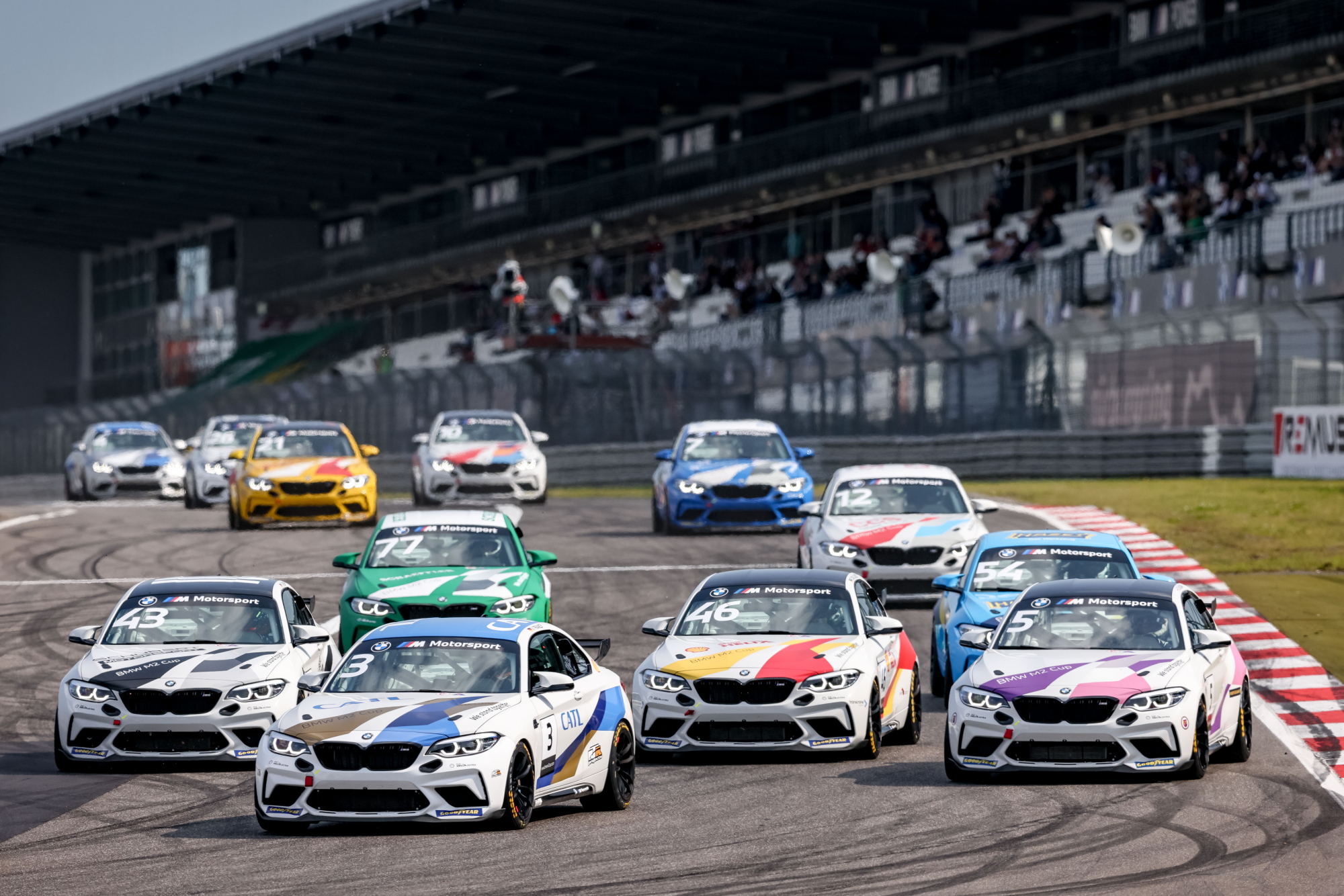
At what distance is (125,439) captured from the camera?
37344 mm

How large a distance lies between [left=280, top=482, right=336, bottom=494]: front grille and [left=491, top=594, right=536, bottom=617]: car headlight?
35.3ft

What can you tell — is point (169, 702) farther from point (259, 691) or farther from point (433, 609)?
point (433, 609)

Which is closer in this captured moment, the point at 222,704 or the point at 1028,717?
the point at 1028,717

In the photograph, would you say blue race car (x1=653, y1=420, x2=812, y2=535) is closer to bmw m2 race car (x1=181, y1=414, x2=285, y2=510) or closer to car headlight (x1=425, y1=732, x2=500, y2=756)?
bmw m2 race car (x1=181, y1=414, x2=285, y2=510)

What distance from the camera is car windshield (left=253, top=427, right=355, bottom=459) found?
91.2 ft

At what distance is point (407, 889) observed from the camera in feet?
28.7

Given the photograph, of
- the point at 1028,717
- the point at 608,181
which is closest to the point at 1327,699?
the point at 1028,717

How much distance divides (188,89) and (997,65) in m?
22.3

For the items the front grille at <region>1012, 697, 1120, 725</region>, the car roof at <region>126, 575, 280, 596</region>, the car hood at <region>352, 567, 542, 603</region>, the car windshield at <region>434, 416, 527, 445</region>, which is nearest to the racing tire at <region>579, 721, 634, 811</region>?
the front grille at <region>1012, 697, 1120, 725</region>

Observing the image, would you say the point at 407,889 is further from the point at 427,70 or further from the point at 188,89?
the point at 188,89

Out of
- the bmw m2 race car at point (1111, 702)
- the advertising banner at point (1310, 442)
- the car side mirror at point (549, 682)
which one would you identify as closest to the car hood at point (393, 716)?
the car side mirror at point (549, 682)

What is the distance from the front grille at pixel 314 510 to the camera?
1077 inches

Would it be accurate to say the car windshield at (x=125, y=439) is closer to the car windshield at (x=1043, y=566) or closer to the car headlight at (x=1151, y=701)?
the car windshield at (x=1043, y=566)

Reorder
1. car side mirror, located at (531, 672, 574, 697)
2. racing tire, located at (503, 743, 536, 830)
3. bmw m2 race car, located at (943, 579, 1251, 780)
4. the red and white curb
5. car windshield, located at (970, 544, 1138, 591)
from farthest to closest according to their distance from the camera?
car windshield, located at (970, 544, 1138, 591)
the red and white curb
bmw m2 race car, located at (943, 579, 1251, 780)
car side mirror, located at (531, 672, 574, 697)
racing tire, located at (503, 743, 536, 830)
